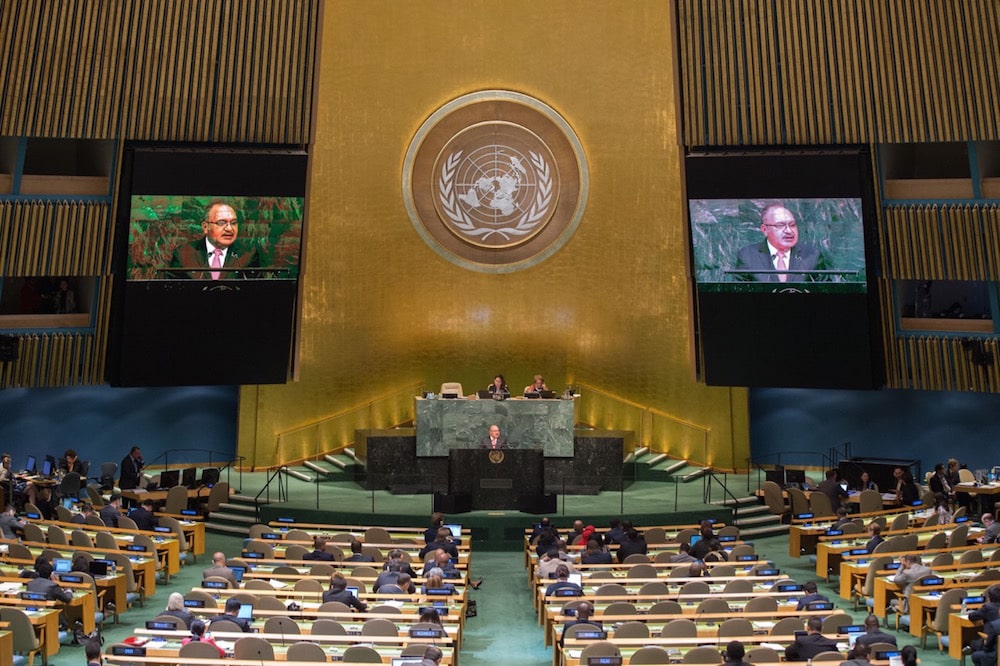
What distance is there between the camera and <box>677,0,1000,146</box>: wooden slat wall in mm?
19125

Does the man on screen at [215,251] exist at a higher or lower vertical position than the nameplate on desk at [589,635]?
higher

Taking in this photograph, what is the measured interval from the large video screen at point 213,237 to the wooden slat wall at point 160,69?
1.11 meters

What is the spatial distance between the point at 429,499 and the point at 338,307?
4.70m

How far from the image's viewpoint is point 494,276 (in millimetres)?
23750

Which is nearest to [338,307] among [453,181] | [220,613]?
[453,181]

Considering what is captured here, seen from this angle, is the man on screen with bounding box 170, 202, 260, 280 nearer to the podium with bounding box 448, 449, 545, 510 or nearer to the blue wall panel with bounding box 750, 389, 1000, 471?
the podium with bounding box 448, 449, 545, 510

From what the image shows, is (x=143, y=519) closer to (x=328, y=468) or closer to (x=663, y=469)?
(x=328, y=468)

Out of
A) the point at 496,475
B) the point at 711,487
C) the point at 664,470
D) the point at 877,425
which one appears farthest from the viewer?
the point at 877,425

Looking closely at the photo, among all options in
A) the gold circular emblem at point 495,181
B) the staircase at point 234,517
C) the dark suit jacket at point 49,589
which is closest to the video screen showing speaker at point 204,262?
the staircase at point 234,517

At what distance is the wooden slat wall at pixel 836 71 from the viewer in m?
19.1

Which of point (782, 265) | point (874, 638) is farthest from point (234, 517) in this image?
point (874, 638)

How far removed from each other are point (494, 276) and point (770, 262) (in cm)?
597

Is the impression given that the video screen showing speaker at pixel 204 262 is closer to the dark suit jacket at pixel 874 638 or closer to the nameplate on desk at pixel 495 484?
the nameplate on desk at pixel 495 484

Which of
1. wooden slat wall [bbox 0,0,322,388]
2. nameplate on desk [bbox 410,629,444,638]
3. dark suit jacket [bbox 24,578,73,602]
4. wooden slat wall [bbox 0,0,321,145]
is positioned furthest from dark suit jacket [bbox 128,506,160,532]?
nameplate on desk [bbox 410,629,444,638]
